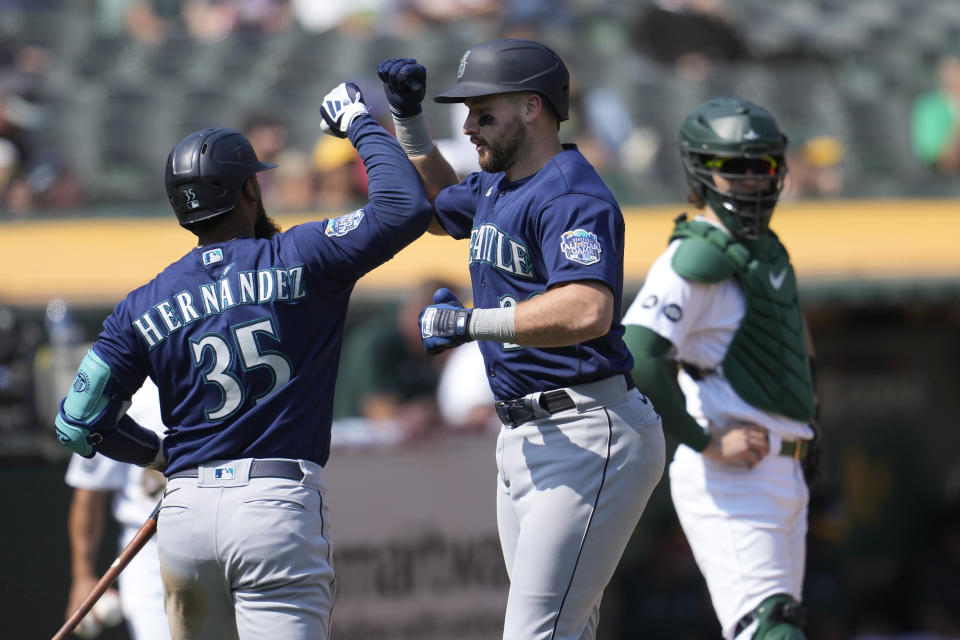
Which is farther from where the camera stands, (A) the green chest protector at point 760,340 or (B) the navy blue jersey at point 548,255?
(A) the green chest protector at point 760,340

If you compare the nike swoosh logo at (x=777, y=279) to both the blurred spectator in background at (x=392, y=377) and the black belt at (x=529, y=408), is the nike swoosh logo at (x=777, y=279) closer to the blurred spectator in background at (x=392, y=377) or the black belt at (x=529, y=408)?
the black belt at (x=529, y=408)

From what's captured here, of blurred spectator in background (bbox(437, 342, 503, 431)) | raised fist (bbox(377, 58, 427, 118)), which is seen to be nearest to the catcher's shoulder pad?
raised fist (bbox(377, 58, 427, 118))

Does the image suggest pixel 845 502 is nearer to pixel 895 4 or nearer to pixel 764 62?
pixel 764 62

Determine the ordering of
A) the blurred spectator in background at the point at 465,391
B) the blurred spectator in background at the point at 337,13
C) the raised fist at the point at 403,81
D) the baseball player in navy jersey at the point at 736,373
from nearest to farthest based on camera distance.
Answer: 1. the raised fist at the point at 403,81
2. the baseball player in navy jersey at the point at 736,373
3. the blurred spectator in background at the point at 465,391
4. the blurred spectator in background at the point at 337,13

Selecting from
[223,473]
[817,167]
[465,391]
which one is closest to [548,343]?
[223,473]

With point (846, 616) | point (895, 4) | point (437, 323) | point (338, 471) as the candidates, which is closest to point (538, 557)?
point (437, 323)

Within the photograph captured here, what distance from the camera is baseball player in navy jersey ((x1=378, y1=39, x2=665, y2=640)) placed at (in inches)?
120

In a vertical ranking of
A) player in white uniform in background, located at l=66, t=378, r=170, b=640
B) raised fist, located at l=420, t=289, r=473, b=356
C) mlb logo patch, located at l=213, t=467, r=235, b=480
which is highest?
raised fist, located at l=420, t=289, r=473, b=356

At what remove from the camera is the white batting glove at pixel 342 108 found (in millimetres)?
3518

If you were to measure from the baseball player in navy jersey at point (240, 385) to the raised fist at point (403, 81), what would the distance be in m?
0.28

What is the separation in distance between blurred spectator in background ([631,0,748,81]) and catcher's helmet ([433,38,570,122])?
246 inches

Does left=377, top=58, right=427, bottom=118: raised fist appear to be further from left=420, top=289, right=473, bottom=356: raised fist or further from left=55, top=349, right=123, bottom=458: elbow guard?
left=55, top=349, right=123, bottom=458: elbow guard

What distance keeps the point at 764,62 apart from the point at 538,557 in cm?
752

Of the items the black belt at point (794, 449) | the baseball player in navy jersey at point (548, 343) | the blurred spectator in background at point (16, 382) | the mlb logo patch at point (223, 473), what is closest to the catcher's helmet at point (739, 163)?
the black belt at point (794, 449)
